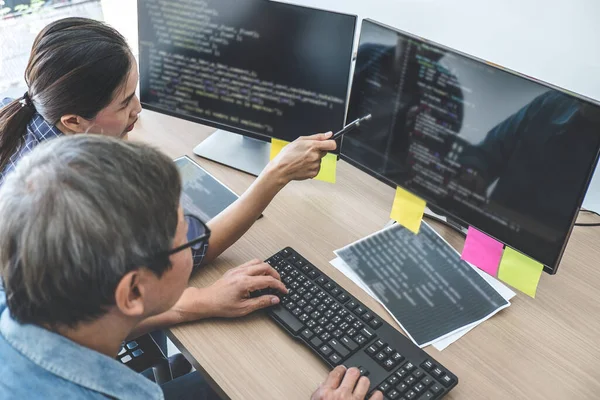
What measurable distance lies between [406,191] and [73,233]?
2.37 ft

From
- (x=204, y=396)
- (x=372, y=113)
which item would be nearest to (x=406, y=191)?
(x=372, y=113)

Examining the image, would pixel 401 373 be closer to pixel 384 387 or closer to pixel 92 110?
pixel 384 387

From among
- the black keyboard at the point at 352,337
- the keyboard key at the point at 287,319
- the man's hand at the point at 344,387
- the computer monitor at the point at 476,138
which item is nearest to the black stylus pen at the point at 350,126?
the computer monitor at the point at 476,138

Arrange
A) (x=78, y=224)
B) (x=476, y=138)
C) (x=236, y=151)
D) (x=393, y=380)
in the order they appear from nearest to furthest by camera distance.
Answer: (x=78, y=224) → (x=393, y=380) → (x=476, y=138) → (x=236, y=151)

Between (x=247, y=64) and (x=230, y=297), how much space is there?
A: 0.53 meters

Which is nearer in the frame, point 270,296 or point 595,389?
point 595,389

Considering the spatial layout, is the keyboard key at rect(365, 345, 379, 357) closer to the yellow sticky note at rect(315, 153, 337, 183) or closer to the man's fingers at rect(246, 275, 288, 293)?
the man's fingers at rect(246, 275, 288, 293)

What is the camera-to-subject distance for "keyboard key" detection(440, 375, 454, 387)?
3.12 feet

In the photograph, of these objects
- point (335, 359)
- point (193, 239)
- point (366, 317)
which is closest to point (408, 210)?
point (366, 317)

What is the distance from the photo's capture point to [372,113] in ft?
4.03

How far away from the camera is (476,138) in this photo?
3.50 feet

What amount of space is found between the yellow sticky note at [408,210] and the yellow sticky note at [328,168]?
15 cm

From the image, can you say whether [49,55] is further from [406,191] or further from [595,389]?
[595,389]

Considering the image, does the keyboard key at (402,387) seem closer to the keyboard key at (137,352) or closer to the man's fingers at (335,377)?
the man's fingers at (335,377)
